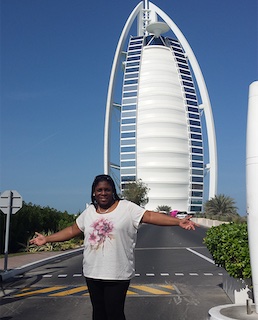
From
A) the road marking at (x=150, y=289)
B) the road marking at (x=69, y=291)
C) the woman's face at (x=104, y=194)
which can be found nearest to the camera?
the woman's face at (x=104, y=194)

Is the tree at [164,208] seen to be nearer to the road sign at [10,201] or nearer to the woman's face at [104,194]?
the road sign at [10,201]

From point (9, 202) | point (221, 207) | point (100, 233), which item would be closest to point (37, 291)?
point (9, 202)

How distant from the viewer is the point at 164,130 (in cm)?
10881

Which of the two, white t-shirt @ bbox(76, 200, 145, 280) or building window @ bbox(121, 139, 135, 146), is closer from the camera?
white t-shirt @ bbox(76, 200, 145, 280)

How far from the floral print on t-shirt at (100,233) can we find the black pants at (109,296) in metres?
0.33

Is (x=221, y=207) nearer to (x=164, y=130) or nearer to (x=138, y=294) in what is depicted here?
(x=164, y=130)

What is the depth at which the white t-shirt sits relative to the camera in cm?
370

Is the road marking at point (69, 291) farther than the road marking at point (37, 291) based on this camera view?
No

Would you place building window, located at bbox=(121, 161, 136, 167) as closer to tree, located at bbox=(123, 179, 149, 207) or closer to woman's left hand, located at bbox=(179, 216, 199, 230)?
tree, located at bbox=(123, 179, 149, 207)

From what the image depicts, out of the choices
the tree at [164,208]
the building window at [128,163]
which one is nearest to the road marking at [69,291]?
the tree at [164,208]

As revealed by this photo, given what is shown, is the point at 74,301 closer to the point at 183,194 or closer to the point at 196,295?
the point at 196,295

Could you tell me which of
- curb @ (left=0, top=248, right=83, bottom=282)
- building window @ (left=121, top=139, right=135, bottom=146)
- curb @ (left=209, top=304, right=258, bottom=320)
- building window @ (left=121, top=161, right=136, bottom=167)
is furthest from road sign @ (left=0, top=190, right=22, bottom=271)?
building window @ (left=121, top=139, right=135, bottom=146)

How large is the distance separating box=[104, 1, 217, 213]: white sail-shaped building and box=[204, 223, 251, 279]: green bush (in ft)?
299

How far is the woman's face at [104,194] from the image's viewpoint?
3910mm
